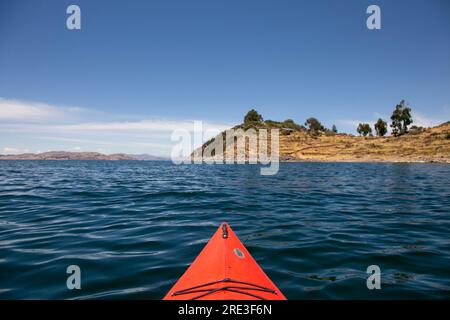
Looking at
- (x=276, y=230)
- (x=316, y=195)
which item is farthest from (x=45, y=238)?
(x=316, y=195)

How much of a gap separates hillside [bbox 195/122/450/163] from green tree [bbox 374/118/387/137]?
65.4ft

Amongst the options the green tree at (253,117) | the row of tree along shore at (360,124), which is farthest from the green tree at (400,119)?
the green tree at (253,117)

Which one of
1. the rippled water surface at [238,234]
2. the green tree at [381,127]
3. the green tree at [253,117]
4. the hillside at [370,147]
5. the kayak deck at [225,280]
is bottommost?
the rippled water surface at [238,234]

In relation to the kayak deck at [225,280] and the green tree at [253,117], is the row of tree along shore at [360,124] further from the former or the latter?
the kayak deck at [225,280]

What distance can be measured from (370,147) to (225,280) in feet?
335

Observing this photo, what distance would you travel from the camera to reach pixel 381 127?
120 meters

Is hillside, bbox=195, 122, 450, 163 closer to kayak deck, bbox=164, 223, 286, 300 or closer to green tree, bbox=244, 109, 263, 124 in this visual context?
green tree, bbox=244, 109, 263, 124

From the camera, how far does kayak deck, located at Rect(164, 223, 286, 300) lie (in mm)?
3734

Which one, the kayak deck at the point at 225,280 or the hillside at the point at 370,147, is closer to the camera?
the kayak deck at the point at 225,280

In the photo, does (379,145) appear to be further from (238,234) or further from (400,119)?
(238,234)

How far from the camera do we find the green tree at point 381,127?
119 metres

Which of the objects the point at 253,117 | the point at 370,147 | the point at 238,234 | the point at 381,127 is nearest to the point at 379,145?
the point at 370,147

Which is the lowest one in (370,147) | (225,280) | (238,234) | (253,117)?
(238,234)

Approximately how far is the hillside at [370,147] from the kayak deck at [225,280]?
78567 millimetres
